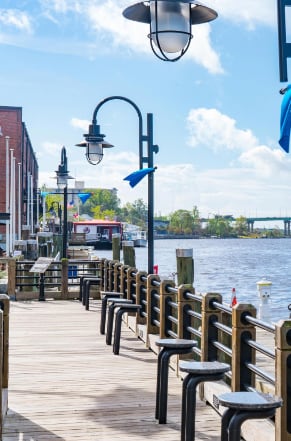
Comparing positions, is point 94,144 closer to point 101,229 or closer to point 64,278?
point 64,278

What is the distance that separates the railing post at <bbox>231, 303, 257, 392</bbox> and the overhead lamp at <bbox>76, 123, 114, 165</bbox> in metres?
9.48

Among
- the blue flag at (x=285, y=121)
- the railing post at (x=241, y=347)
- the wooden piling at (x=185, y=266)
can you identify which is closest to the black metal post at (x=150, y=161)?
the wooden piling at (x=185, y=266)

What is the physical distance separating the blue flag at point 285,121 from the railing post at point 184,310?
244 centimetres

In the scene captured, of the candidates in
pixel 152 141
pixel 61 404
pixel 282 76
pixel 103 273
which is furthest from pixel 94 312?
pixel 282 76

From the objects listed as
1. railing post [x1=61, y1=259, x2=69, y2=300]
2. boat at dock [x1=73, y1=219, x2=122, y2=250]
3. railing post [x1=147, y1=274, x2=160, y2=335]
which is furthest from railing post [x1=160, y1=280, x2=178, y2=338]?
boat at dock [x1=73, y1=219, x2=122, y2=250]

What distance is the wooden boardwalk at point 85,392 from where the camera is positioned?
243 inches

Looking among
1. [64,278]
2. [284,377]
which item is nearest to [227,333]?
[284,377]

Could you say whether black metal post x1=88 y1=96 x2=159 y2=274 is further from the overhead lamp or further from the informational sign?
the informational sign

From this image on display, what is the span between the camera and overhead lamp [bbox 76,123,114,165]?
1500 centimetres

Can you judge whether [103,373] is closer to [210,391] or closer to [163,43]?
[210,391]

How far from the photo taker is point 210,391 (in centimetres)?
703

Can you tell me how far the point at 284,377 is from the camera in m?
4.98

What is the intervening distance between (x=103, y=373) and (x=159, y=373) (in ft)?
7.79

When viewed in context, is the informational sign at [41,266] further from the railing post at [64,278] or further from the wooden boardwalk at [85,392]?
the wooden boardwalk at [85,392]
